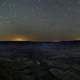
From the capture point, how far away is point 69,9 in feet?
3.81

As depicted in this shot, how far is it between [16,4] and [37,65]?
47cm

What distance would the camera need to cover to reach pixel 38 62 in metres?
1.15

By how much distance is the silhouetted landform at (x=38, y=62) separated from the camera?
3.75ft

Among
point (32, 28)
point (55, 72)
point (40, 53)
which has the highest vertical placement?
point (32, 28)

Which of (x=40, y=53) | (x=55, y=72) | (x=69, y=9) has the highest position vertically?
Answer: (x=69, y=9)

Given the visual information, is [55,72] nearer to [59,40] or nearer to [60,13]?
[59,40]

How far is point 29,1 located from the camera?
3.79 ft

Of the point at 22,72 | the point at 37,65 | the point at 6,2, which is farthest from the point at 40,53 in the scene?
the point at 6,2

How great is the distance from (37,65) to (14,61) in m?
0.17

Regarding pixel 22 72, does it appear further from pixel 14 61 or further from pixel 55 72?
pixel 55 72

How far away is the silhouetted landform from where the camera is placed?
45.0 inches

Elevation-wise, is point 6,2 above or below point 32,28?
above

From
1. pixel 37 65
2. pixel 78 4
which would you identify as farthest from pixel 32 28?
pixel 78 4

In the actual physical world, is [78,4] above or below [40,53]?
above
